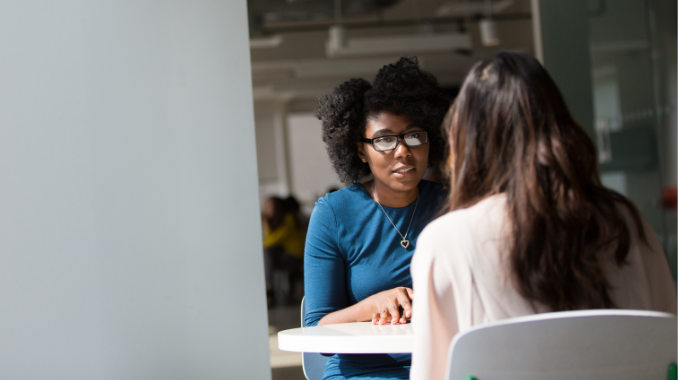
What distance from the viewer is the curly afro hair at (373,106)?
192 cm

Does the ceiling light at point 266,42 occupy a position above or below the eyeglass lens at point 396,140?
above

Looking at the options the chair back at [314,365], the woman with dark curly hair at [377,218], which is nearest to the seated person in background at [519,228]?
the woman with dark curly hair at [377,218]

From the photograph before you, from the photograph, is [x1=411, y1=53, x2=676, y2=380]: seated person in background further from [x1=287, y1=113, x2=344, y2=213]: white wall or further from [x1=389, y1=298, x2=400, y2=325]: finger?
[x1=287, y1=113, x2=344, y2=213]: white wall

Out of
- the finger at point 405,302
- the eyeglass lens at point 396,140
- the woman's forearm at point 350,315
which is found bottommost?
the woman's forearm at point 350,315

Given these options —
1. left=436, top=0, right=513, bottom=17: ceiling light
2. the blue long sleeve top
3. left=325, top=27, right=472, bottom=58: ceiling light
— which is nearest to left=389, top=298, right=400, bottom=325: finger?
the blue long sleeve top

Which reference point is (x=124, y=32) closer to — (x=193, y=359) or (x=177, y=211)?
(x=177, y=211)

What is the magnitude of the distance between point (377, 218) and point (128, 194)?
787mm

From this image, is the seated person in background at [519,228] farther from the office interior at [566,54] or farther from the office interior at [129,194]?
the office interior at [129,194]

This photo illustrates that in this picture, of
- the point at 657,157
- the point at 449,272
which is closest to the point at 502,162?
the point at 449,272

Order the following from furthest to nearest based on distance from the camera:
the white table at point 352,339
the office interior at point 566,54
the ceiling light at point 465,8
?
the ceiling light at point 465,8, the office interior at point 566,54, the white table at point 352,339

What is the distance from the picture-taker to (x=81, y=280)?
190 cm

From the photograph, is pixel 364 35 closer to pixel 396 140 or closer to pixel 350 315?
pixel 396 140

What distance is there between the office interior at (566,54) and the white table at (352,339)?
665 millimetres

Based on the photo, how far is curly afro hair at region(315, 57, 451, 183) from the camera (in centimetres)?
192
